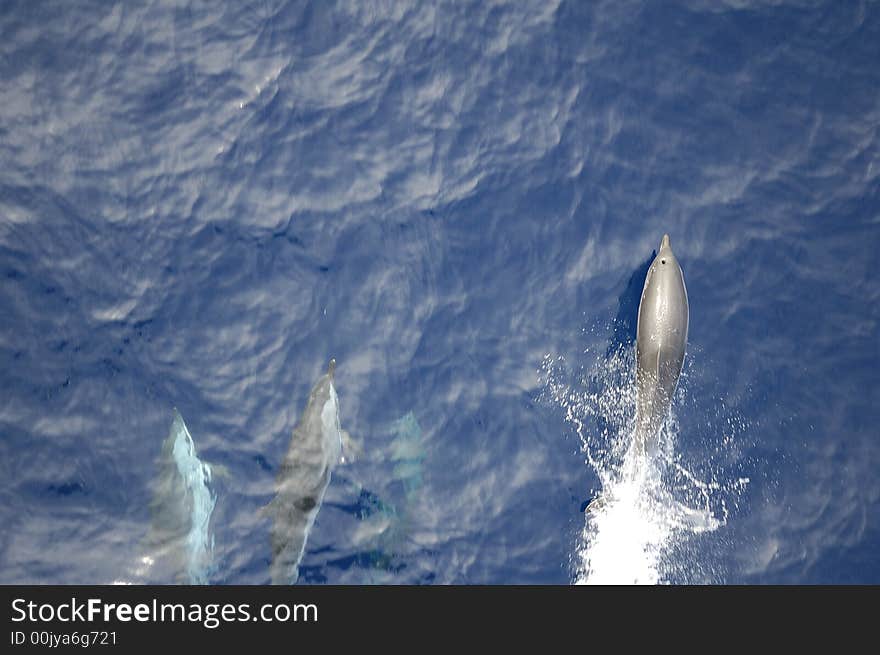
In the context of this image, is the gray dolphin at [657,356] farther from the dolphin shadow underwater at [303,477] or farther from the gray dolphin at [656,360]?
the dolphin shadow underwater at [303,477]

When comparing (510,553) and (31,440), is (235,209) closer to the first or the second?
(31,440)

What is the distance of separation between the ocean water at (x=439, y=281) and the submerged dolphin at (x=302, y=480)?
0.26 metres

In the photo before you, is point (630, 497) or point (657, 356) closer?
point (657, 356)

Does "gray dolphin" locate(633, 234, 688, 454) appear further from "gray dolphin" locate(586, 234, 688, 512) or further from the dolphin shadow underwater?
the dolphin shadow underwater

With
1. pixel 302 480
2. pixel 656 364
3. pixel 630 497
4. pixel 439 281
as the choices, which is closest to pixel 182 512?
pixel 302 480

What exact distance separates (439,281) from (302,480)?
490 centimetres

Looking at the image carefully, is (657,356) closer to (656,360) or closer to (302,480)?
(656,360)

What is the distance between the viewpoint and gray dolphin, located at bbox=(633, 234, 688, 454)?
1736 centimetres

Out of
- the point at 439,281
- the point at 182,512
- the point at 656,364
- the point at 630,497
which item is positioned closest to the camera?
the point at 182,512

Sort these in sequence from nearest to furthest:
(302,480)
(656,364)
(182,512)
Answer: (182,512) → (302,480) → (656,364)

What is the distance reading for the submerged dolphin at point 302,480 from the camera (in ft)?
55.1

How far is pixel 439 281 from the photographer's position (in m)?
18.4

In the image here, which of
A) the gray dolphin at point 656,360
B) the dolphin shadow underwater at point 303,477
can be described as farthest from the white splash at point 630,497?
the dolphin shadow underwater at point 303,477

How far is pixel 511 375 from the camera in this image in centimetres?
1806
